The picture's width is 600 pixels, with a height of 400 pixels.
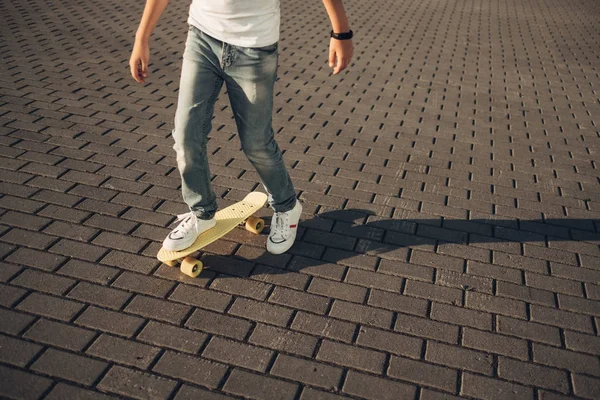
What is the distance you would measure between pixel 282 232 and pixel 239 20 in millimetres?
1246

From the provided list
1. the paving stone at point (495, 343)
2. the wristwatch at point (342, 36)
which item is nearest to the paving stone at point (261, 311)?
the paving stone at point (495, 343)

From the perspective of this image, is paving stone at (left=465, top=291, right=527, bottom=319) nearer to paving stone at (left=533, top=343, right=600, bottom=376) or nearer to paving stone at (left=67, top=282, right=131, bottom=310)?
paving stone at (left=533, top=343, right=600, bottom=376)

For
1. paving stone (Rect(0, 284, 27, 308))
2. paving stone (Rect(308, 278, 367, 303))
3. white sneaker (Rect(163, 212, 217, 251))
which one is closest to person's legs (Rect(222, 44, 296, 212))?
white sneaker (Rect(163, 212, 217, 251))

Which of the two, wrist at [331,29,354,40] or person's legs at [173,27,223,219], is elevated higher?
wrist at [331,29,354,40]

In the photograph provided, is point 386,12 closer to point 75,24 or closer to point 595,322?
point 75,24

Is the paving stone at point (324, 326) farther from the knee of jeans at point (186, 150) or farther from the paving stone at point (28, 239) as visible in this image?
the paving stone at point (28, 239)

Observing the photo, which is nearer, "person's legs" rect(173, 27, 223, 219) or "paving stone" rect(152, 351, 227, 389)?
"paving stone" rect(152, 351, 227, 389)

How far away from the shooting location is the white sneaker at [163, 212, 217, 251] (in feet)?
10.5

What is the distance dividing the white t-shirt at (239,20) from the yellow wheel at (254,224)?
1177 mm

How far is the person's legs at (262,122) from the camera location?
291 cm

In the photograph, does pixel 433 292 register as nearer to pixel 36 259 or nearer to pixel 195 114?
pixel 195 114

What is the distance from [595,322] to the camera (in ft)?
9.91

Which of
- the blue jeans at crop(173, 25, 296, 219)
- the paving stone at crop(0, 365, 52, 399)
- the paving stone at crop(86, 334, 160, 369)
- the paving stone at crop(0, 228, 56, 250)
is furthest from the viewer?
the paving stone at crop(0, 228, 56, 250)

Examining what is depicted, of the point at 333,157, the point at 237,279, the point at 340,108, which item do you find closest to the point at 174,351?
the point at 237,279
